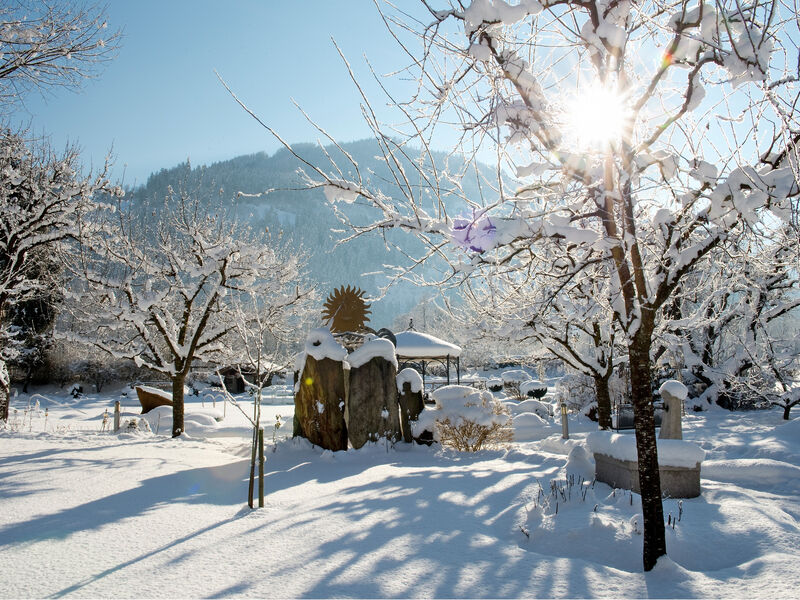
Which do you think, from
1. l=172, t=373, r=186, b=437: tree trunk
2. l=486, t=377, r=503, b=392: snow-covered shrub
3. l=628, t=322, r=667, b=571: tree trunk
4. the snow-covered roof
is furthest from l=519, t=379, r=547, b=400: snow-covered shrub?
l=628, t=322, r=667, b=571: tree trunk

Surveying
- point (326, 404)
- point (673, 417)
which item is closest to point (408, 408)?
point (326, 404)

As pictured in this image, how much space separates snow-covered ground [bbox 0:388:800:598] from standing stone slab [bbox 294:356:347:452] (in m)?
1.08

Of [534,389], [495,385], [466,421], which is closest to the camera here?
[466,421]

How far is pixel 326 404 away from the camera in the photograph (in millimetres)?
9273

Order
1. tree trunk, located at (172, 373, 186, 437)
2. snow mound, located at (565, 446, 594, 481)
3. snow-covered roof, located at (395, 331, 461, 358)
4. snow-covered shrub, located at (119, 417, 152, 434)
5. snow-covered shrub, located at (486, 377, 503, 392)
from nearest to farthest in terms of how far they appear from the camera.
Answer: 1. snow mound, located at (565, 446, 594, 481)
2. tree trunk, located at (172, 373, 186, 437)
3. snow-covered shrub, located at (119, 417, 152, 434)
4. snow-covered roof, located at (395, 331, 461, 358)
5. snow-covered shrub, located at (486, 377, 503, 392)

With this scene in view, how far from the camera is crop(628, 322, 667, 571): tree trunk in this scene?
3402 millimetres

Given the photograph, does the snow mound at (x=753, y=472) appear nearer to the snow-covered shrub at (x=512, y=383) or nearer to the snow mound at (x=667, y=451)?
the snow mound at (x=667, y=451)

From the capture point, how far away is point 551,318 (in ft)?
37.2

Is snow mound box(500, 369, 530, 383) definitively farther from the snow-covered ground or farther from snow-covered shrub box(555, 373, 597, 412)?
the snow-covered ground

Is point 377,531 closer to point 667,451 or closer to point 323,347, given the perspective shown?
point 667,451

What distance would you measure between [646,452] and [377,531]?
2326 mm

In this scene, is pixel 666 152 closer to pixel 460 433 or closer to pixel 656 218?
pixel 656 218

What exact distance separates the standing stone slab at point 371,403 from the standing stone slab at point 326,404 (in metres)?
0.21

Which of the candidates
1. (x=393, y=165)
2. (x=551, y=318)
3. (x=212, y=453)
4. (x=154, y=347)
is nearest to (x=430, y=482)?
(x=393, y=165)
